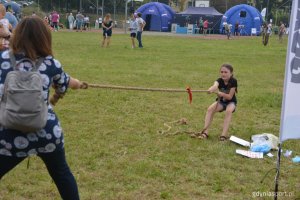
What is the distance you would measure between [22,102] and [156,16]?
157ft

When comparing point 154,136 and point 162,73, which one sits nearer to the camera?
point 154,136

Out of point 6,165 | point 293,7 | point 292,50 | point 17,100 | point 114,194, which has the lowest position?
A: point 114,194

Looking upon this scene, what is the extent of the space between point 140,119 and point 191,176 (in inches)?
108

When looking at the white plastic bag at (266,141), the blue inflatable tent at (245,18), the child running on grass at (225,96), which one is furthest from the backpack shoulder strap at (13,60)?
the blue inflatable tent at (245,18)

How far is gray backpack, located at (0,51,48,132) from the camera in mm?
2959

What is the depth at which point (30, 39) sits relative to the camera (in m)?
3.10

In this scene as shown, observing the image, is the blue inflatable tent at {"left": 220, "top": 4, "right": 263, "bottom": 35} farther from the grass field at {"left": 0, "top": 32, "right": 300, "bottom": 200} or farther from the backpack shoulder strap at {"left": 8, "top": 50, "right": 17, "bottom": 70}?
the backpack shoulder strap at {"left": 8, "top": 50, "right": 17, "bottom": 70}

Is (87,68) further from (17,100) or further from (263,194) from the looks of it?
(17,100)

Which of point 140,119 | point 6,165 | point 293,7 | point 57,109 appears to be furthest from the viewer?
point 57,109

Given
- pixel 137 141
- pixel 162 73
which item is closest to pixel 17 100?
pixel 137 141

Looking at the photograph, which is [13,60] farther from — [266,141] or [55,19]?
[55,19]

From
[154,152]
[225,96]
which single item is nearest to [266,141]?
[225,96]

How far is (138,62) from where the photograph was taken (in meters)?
15.5

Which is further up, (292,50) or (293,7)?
(293,7)
